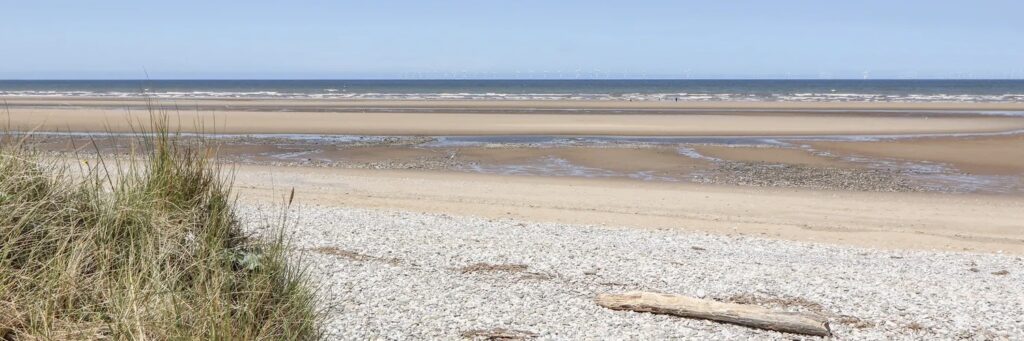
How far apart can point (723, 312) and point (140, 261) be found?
408 centimetres

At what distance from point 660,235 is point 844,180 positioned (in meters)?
8.71

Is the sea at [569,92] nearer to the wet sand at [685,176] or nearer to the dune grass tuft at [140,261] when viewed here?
the wet sand at [685,176]

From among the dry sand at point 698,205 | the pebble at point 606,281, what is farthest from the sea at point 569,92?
the pebble at point 606,281

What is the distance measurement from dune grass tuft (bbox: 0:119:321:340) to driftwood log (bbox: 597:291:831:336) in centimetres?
271

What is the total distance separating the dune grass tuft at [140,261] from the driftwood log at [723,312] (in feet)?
8.88

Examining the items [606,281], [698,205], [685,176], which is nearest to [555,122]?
[685,176]

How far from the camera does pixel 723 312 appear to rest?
6.60 meters

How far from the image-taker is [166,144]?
5.37 metres

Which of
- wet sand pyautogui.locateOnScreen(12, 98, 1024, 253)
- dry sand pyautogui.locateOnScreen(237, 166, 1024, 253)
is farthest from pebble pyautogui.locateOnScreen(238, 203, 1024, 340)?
Result: wet sand pyautogui.locateOnScreen(12, 98, 1024, 253)

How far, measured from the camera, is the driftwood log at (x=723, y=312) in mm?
6430

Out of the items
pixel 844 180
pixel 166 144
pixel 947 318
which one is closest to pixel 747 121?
pixel 844 180

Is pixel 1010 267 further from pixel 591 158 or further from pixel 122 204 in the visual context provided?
pixel 591 158

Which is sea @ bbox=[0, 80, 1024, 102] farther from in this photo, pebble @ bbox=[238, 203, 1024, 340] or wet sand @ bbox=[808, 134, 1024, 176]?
pebble @ bbox=[238, 203, 1024, 340]

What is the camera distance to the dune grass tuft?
4301 mm
